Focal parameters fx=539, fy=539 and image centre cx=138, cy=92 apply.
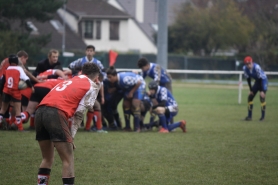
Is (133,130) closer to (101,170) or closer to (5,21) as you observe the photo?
(101,170)

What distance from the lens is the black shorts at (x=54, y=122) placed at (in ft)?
20.1

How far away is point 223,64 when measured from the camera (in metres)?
43.2

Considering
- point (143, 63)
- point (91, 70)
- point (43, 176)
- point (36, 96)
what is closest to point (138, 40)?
point (143, 63)

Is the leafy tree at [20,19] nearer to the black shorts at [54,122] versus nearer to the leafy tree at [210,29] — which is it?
the leafy tree at [210,29]

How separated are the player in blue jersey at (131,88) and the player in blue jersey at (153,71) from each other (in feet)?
1.48

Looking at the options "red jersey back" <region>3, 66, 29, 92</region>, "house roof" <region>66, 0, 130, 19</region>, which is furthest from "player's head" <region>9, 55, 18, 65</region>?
"house roof" <region>66, 0, 130, 19</region>

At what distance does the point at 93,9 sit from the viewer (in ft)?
168

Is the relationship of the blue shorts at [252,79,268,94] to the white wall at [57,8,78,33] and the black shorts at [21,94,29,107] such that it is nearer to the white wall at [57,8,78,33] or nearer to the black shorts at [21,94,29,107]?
the black shorts at [21,94,29,107]

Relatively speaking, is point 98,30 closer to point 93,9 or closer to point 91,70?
point 93,9

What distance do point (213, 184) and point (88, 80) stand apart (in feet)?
7.35

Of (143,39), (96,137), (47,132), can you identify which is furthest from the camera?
(143,39)

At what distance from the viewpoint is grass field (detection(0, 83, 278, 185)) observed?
7480mm

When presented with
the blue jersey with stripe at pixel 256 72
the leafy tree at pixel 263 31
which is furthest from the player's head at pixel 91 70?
the leafy tree at pixel 263 31

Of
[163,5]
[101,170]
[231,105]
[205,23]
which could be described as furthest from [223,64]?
[101,170]
